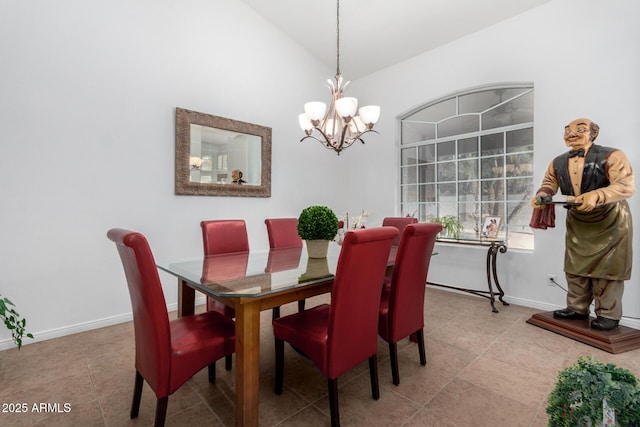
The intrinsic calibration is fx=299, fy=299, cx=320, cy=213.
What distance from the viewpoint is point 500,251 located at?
3291 millimetres

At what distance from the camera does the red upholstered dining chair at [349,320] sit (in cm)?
144

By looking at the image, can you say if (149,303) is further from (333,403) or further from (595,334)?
(595,334)

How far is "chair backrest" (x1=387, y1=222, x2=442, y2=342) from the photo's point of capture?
1.81m

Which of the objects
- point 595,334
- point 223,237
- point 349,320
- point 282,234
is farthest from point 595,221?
point 223,237

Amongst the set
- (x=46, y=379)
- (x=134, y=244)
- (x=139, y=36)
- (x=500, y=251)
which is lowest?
(x=46, y=379)

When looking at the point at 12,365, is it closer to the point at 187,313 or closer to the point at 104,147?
the point at 187,313

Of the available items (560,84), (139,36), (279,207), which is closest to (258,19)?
(139,36)

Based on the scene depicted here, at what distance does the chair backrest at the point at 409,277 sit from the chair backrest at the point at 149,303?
1258mm

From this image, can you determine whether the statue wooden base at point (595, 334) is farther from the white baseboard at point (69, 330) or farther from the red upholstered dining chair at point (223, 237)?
the white baseboard at point (69, 330)

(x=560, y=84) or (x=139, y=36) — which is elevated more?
(x=139, y=36)

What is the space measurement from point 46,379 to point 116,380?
483 millimetres

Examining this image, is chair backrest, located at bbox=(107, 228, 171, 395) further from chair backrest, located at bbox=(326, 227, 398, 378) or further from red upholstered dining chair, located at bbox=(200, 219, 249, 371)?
red upholstered dining chair, located at bbox=(200, 219, 249, 371)

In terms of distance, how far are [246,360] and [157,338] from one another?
41 cm

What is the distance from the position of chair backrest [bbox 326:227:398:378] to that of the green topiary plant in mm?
628
